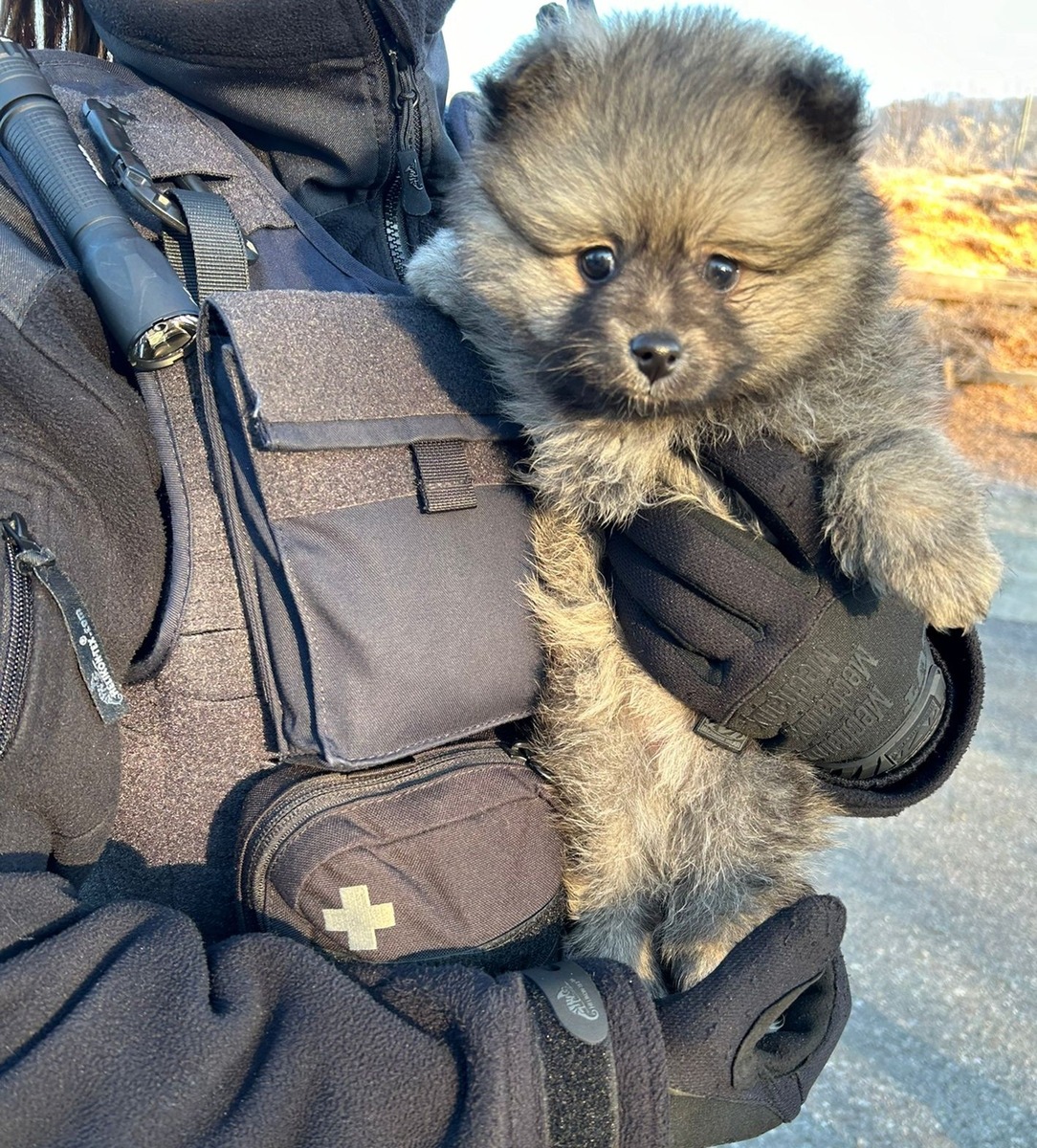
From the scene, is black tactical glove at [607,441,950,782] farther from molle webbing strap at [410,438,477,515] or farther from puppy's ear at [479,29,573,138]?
puppy's ear at [479,29,573,138]

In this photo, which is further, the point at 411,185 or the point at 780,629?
the point at 411,185

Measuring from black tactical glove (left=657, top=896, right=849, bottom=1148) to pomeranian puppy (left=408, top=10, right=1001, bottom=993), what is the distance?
0.38 meters

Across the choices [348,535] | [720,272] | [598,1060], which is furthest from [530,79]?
[598,1060]

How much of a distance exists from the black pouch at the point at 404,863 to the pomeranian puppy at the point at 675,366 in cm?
29

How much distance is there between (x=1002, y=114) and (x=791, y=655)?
15999 millimetres

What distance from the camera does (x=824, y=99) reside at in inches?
71.0

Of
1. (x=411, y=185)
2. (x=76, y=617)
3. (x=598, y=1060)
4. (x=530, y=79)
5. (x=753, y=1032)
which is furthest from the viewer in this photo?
(x=411, y=185)

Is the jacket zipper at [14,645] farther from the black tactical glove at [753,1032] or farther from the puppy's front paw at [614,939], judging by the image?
the puppy's front paw at [614,939]

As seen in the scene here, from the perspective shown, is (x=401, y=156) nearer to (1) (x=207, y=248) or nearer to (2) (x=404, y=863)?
(1) (x=207, y=248)

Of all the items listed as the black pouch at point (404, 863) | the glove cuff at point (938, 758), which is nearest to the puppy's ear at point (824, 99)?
the glove cuff at point (938, 758)

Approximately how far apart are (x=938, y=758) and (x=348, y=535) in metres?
1.20

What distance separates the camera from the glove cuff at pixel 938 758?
76.0 inches

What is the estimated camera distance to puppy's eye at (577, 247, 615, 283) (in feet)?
5.91

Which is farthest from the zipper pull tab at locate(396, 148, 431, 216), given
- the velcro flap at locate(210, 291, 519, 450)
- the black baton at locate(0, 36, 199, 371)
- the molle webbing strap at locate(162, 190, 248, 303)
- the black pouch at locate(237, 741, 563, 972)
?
the black pouch at locate(237, 741, 563, 972)
